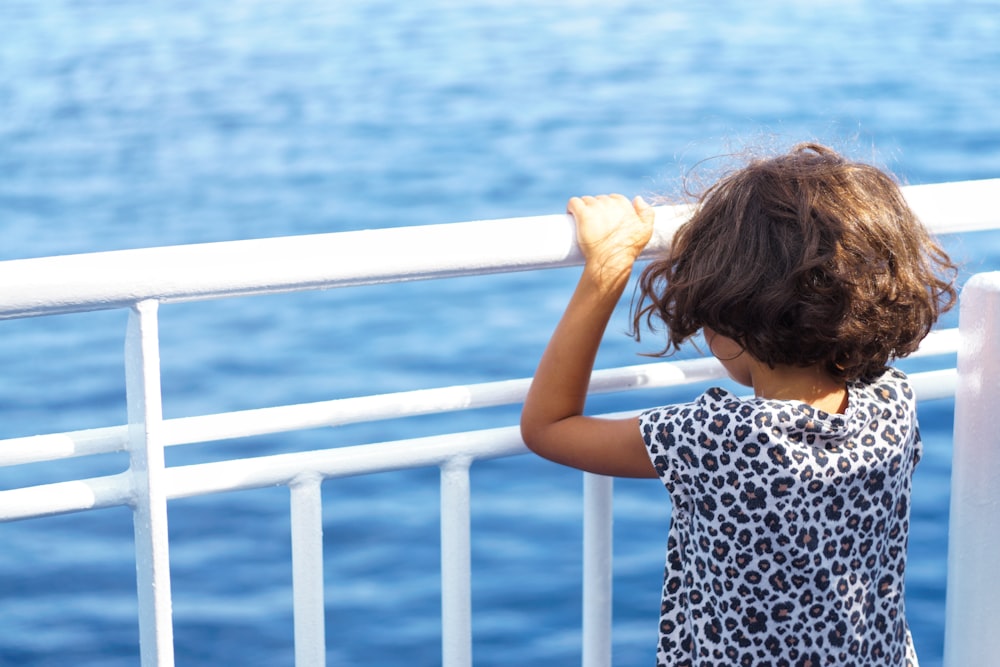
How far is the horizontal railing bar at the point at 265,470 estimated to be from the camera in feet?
4.51

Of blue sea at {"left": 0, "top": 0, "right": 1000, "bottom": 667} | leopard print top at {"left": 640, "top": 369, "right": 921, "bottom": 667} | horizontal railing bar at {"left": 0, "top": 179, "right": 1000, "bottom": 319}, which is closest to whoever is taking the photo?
horizontal railing bar at {"left": 0, "top": 179, "right": 1000, "bottom": 319}

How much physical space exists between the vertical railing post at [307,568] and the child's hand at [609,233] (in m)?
0.36

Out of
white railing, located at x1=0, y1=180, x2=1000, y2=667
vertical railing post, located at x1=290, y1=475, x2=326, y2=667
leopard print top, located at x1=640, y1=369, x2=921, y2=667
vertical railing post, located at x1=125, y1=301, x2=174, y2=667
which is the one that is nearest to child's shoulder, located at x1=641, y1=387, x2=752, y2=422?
leopard print top, located at x1=640, y1=369, x2=921, y2=667

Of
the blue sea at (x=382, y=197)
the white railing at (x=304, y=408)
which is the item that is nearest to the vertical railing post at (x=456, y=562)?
the white railing at (x=304, y=408)

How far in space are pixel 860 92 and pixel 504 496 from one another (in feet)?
21.0

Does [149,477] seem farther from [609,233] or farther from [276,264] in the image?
[609,233]

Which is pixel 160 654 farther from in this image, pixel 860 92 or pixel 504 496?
pixel 860 92

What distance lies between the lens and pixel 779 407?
1.44 meters

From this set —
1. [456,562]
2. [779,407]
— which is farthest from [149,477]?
[779,407]

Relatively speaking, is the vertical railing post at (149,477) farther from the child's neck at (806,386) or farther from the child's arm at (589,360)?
the child's neck at (806,386)

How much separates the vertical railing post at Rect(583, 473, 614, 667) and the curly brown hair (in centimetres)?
20

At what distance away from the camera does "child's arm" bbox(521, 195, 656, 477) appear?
4.92 ft

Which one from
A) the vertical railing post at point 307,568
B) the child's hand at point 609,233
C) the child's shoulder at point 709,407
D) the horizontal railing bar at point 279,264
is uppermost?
the child's hand at point 609,233

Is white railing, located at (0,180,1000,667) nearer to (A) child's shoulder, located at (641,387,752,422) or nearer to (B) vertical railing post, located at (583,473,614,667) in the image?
(B) vertical railing post, located at (583,473,614,667)
